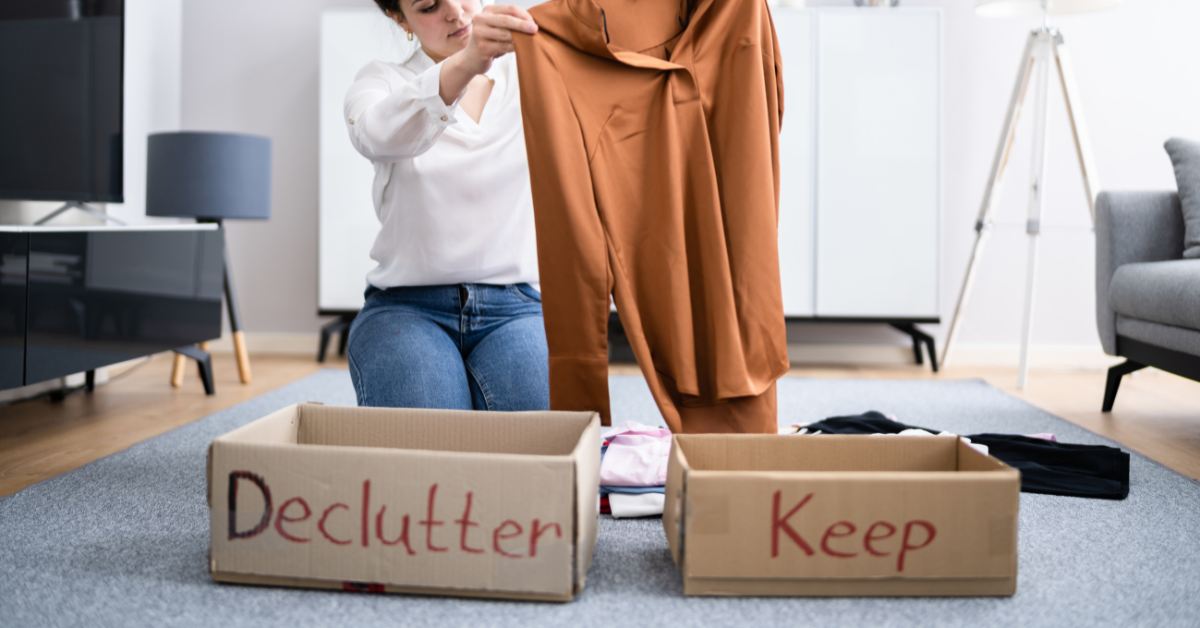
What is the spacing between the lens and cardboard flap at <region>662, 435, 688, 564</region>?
850mm

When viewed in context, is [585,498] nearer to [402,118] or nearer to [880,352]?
[402,118]

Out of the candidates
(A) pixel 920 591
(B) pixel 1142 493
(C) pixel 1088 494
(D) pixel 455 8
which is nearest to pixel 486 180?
(D) pixel 455 8

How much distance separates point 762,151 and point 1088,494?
2.79 ft

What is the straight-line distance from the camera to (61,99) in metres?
1.97

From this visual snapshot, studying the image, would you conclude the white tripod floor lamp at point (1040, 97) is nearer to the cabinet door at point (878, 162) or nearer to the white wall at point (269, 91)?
Result: the cabinet door at point (878, 162)

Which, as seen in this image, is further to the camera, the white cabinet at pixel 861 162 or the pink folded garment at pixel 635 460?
the white cabinet at pixel 861 162

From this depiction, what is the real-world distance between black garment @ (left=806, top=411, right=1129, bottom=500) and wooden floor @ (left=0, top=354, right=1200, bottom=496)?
269mm

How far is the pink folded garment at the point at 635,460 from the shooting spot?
1.27 metres

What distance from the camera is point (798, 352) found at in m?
3.33

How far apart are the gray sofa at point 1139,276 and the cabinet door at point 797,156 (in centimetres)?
103

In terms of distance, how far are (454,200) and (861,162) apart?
6.87 ft

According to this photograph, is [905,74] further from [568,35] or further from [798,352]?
[568,35]

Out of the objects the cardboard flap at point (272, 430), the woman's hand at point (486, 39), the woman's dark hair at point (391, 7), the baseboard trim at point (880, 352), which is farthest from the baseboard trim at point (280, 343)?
the woman's hand at point (486, 39)

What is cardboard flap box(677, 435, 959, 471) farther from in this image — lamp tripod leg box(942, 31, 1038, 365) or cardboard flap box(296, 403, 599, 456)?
lamp tripod leg box(942, 31, 1038, 365)
